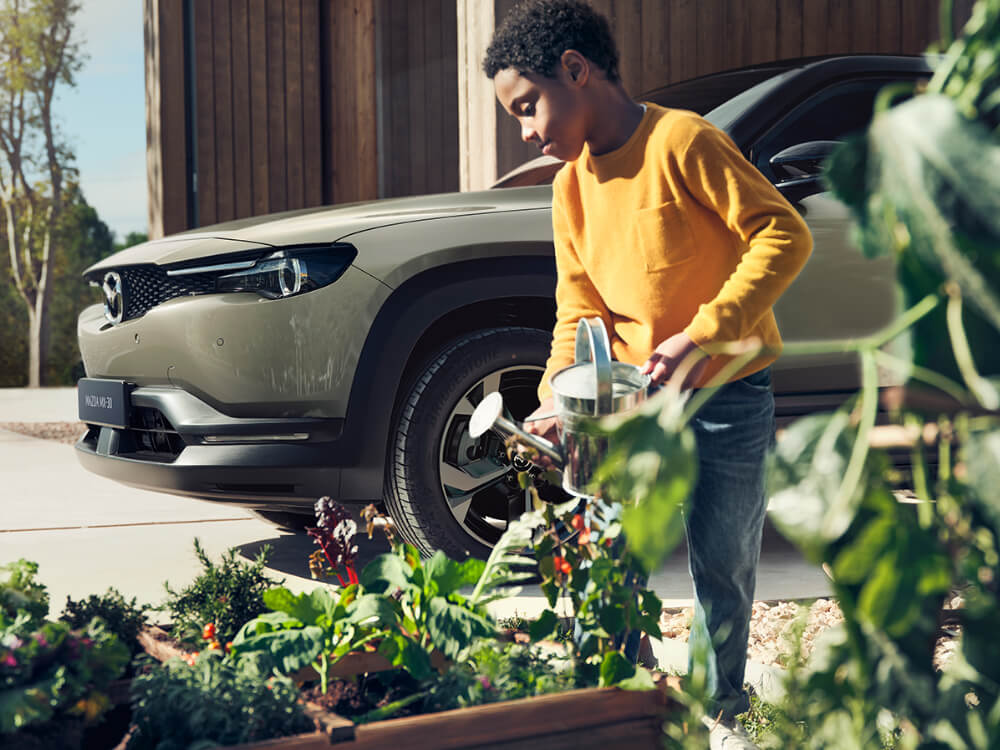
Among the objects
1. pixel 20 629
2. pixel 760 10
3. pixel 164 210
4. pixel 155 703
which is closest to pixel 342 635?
pixel 155 703

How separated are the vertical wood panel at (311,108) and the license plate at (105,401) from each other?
522 centimetres

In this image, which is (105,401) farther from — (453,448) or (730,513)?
(730,513)

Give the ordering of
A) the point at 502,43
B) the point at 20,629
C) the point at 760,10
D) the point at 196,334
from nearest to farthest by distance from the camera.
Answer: the point at 20,629, the point at 502,43, the point at 196,334, the point at 760,10

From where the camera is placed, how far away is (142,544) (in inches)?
169

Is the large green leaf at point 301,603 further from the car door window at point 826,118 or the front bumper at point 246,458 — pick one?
the car door window at point 826,118

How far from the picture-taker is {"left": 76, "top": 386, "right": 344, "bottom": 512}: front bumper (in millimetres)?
3232

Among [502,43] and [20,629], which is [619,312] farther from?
[20,629]

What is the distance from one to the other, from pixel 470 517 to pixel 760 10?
459cm

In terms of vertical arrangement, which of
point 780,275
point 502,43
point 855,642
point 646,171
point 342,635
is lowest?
point 342,635

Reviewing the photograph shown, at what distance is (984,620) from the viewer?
0.64m

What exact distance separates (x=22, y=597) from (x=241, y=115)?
7683 millimetres

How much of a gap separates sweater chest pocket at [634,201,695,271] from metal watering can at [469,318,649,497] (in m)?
0.48

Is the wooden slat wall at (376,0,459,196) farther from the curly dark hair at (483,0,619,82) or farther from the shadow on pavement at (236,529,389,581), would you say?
the curly dark hair at (483,0,619,82)

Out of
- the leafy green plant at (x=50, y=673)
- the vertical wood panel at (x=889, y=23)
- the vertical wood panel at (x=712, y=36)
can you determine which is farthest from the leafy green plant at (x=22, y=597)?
the vertical wood panel at (x=889, y=23)
